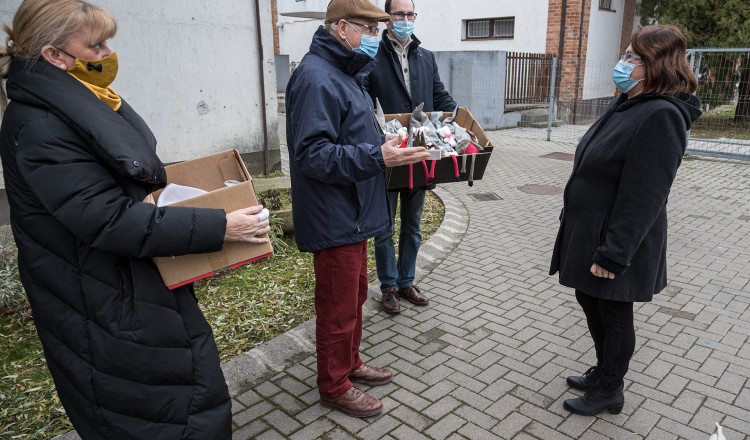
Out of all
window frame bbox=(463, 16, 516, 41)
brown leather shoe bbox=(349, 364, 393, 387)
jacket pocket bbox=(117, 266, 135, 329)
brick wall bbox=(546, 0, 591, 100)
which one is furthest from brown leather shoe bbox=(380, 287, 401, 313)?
window frame bbox=(463, 16, 516, 41)

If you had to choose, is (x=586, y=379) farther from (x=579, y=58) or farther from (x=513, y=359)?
(x=579, y=58)

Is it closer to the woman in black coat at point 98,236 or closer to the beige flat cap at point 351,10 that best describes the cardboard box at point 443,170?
the beige flat cap at point 351,10

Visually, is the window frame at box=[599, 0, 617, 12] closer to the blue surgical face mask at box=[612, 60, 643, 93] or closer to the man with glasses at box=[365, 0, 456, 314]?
the man with glasses at box=[365, 0, 456, 314]

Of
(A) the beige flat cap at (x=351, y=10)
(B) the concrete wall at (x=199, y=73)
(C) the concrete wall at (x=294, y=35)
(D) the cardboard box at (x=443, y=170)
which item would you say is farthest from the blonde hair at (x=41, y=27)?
(C) the concrete wall at (x=294, y=35)

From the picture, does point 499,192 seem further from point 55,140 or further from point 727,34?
point 727,34

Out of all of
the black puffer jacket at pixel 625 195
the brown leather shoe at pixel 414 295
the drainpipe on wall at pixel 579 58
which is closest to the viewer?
the black puffer jacket at pixel 625 195

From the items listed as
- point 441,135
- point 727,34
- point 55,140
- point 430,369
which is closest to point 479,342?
point 430,369

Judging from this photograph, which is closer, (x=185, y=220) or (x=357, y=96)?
(x=185, y=220)

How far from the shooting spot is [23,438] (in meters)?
2.85

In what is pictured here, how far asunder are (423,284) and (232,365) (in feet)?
6.18

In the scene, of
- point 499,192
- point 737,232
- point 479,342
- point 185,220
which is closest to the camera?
point 185,220

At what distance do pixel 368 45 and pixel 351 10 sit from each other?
198mm

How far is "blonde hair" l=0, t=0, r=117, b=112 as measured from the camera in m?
1.64

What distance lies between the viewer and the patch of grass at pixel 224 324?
3.02 metres
